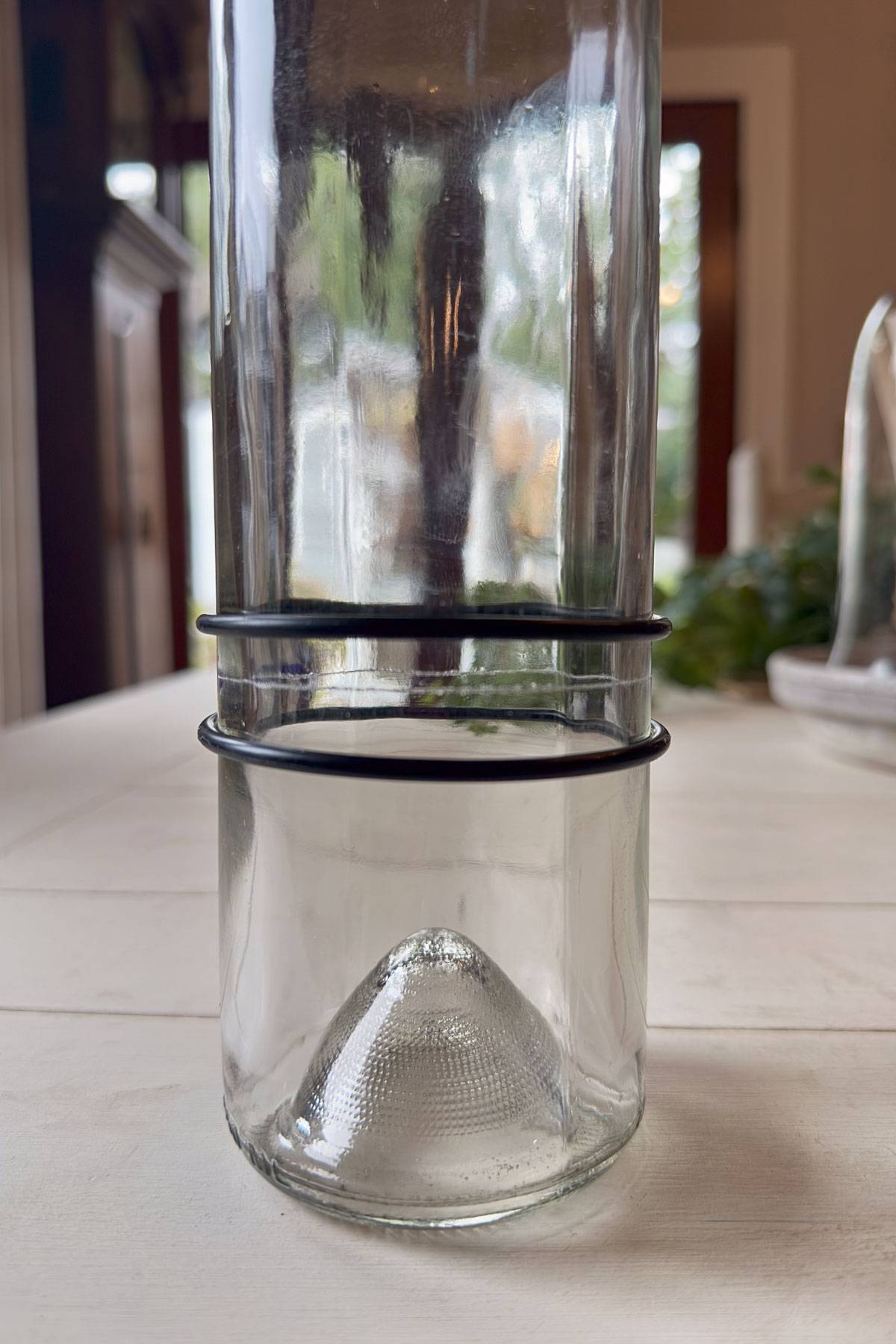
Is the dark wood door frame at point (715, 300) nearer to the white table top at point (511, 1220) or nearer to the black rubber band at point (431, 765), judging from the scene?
the white table top at point (511, 1220)

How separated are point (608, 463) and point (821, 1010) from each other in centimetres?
19

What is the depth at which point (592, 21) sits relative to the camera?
22 centimetres

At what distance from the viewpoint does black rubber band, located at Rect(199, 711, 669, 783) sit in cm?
20

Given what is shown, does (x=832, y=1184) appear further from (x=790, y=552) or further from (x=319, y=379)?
(x=790, y=552)

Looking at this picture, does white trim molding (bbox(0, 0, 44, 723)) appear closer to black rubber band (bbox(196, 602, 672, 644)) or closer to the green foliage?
the green foliage

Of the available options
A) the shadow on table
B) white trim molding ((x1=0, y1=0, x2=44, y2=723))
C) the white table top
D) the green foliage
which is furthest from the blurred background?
the shadow on table

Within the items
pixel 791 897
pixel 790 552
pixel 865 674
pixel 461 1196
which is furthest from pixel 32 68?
pixel 461 1196

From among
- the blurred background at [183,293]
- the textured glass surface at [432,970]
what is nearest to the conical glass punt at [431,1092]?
Answer: the textured glass surface at [432,970]

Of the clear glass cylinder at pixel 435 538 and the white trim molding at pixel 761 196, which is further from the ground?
the white trim molding at pixel 761 196

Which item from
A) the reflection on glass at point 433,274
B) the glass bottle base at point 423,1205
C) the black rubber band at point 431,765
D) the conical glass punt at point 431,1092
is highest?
the reflection on glass at point 433,274

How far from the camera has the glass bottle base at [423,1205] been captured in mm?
203

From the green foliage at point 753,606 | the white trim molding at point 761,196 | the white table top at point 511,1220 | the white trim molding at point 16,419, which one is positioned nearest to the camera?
the white table top at point 511,1220

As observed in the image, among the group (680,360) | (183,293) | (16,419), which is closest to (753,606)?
(16,419)

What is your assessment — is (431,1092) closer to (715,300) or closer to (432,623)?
(432,623)
